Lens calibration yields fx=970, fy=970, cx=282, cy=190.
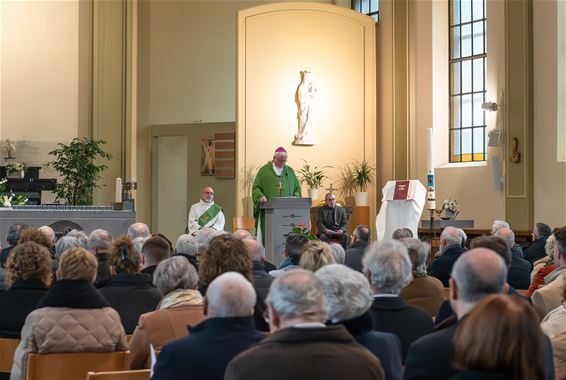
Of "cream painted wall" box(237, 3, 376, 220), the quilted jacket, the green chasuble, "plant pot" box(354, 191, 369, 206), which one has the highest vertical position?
"cream painted wall" box(237, 3, 376, 220)

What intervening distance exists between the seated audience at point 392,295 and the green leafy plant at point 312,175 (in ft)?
38.8

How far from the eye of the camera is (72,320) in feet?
15.4

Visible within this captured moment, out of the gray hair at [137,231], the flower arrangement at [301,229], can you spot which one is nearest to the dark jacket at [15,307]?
the gray hair at [137,231]

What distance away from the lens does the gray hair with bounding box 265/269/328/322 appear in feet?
10.2

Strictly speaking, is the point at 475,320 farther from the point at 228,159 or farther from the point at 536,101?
the point at 228,159

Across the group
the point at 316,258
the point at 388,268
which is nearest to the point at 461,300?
the point at 388,268

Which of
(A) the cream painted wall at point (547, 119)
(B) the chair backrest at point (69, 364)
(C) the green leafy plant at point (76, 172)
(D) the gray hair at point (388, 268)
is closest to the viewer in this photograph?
(D) the gray hair at point (388, 268)

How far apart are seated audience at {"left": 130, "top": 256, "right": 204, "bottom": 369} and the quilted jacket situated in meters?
0.14

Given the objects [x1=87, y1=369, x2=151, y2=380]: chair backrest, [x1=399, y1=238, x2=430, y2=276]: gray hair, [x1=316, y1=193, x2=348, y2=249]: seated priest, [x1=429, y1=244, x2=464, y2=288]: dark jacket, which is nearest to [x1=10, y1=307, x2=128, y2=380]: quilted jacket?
[x1=87, y1=369, x2=151, y2=380]: chair backrest

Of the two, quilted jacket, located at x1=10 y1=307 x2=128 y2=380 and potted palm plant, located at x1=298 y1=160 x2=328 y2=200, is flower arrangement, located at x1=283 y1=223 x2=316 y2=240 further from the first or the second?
quilted jacket, located at x1=10 y1=307 x2=128 y2=380

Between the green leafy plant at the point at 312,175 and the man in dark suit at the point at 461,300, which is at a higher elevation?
the green leafy plant at the point at 312,175

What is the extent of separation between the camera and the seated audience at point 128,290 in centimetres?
563

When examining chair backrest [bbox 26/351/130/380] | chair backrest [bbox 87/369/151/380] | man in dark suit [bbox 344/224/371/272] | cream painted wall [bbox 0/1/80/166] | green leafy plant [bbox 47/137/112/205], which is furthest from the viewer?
cream painted wall [bbox 0/1/80/166]

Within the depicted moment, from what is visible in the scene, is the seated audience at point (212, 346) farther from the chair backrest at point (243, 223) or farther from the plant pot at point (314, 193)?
the plant pot at point (314, 193)
